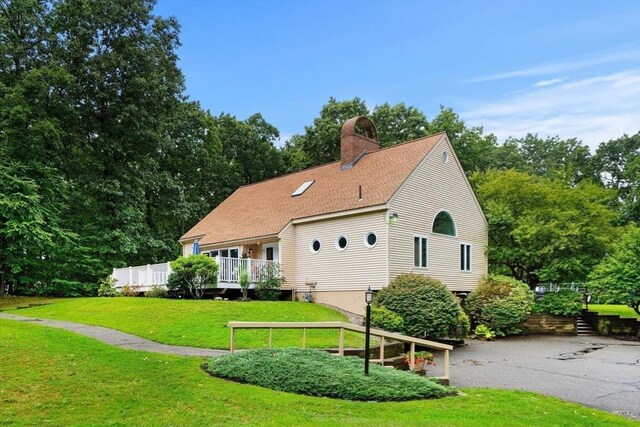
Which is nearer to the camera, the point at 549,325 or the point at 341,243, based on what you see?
the point at 341,243

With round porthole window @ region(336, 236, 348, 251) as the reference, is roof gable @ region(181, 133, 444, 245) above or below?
above

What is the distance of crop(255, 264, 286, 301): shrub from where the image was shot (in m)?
20.8

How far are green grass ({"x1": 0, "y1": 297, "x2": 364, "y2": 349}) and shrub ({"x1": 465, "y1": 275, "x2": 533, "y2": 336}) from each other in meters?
6.11

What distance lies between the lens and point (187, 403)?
6961 mm

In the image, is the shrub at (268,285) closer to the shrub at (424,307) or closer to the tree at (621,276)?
the shrub at (424,307)

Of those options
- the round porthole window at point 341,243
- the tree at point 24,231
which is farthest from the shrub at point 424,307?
the tree at point 24,231

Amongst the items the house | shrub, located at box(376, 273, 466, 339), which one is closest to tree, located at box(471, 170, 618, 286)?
the house

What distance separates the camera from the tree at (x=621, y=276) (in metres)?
20.1

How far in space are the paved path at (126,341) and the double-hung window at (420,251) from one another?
10.7m

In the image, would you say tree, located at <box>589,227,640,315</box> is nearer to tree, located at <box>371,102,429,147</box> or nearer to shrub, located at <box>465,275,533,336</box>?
shrub, located at <box>465,275,533,336</box>

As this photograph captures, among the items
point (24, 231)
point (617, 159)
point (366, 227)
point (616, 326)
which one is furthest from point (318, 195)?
point (617, 159)

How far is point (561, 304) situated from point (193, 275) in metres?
16.1

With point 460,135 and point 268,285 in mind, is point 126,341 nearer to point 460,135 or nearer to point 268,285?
point 268,285

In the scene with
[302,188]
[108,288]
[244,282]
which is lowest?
[108,288]
